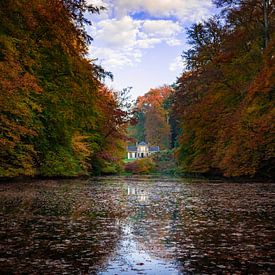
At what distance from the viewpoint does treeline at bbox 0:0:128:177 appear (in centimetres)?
1830

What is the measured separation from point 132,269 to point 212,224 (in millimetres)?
3633

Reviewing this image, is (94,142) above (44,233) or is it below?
above

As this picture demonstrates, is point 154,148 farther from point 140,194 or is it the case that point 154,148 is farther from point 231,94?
point 140,194

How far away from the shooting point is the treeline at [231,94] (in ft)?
85.8

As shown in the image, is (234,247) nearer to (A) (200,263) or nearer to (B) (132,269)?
(A) (200,263)

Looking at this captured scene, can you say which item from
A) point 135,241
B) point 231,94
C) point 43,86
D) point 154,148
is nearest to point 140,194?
point 135,241

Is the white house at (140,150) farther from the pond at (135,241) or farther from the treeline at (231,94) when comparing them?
the pond at (135,241)

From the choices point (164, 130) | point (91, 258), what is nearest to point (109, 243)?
point (91, 258)

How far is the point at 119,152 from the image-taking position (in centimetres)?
4741

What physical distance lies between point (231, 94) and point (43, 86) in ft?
55.3

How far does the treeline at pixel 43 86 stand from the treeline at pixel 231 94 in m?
9.91

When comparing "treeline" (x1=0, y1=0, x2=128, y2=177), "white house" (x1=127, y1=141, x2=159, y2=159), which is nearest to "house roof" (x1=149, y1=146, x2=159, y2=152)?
"white house" (x1=127, y1=141, x2=159, y2=159)

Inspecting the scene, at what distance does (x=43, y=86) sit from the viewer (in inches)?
928

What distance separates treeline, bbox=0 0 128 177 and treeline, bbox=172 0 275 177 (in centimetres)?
991
